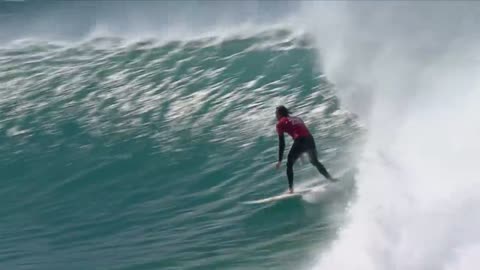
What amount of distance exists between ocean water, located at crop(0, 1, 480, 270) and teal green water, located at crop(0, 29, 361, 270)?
1.3 inches

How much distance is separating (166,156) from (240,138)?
3.50 feet

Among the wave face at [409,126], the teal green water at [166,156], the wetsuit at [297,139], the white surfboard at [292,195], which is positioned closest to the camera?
the wave face at [409,126]

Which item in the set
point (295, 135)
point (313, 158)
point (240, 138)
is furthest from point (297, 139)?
point (240, 138)

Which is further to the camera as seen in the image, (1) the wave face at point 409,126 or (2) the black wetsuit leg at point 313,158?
(2) the black wetsuit leg at point 313,158

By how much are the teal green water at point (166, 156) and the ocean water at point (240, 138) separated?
0.03 m

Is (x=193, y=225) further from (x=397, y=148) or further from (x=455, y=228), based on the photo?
(x=455, y=228)

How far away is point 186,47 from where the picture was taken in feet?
60.9

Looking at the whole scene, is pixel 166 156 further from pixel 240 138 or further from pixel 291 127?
pixel 291 127

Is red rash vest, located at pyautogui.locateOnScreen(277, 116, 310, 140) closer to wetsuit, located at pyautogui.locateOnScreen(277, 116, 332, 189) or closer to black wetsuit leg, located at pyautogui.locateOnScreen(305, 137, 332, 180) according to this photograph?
wetsuit, located at pyautogui.locateOnScreen(277, 116, 332, 189)

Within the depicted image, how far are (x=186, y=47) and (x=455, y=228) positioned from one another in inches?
443

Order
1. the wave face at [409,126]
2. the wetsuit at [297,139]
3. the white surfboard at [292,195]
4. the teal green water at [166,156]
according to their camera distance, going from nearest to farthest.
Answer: the wave face at [409,126] → the teal green water at [166,156] → the white surfboard at [292,195] → the wetsuit at [297,139]

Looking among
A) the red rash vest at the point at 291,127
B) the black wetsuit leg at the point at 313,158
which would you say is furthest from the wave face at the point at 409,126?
the red rash vest at the point at 291,127

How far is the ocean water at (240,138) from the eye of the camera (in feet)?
29.9

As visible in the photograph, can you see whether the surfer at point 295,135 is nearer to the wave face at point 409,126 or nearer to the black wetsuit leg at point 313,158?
the black wetsuit leg at point 313,158
